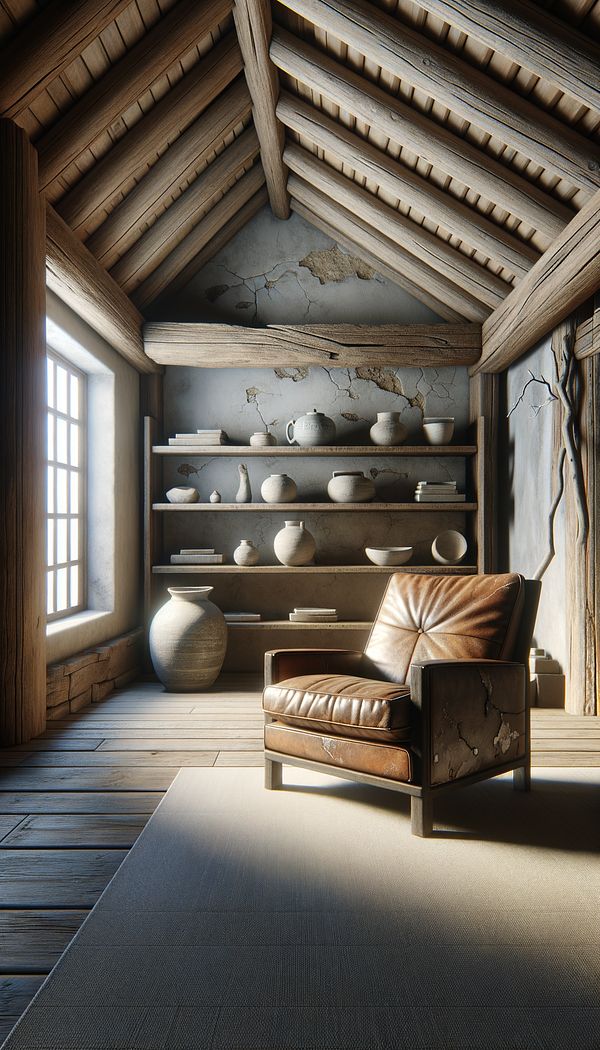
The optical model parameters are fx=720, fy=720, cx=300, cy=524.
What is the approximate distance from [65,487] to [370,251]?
268 cm

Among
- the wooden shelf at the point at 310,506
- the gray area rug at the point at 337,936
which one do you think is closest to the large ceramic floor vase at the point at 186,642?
the wooden shelf at the point at 310,506

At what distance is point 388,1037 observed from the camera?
1277 millimetres

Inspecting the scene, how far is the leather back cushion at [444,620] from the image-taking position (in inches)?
105

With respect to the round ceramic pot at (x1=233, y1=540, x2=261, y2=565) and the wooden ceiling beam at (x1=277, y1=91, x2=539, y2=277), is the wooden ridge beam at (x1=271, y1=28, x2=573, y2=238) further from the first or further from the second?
the round ceramic pot at (x1=233, y1=540, x2=261, y2=565)

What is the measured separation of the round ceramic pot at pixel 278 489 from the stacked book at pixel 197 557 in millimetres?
531

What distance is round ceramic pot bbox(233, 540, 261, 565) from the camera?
488 cm

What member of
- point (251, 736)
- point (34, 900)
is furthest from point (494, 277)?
point (34, 900)

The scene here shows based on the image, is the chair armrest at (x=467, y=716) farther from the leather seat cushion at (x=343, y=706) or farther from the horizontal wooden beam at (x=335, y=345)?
the horizontal wooden beam at (x=335, y=345)

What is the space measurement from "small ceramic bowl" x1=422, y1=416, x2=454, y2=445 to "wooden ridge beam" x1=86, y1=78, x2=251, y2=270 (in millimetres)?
2232

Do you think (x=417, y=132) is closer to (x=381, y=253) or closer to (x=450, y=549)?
(x=381, y=253)

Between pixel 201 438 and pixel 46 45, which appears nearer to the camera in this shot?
pixel 46 45

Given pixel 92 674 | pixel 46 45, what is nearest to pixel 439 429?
pixel 92 674

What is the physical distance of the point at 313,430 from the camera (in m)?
4.94

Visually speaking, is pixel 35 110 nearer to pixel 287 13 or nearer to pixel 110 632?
pixel 287 13
